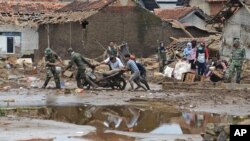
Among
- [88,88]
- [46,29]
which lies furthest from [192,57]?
[46,29]

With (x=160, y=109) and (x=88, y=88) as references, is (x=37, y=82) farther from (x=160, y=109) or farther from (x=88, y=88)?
(x=160, y=109)

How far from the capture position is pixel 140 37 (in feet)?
142

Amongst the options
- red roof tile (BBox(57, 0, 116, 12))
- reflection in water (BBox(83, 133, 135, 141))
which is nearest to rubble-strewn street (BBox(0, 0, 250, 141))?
reflection in water (BBox(83, 133, 135, 141))

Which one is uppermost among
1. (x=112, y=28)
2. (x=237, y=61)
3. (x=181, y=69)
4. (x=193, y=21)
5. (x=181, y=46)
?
(x=193, y=21)

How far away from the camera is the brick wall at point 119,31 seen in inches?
1688

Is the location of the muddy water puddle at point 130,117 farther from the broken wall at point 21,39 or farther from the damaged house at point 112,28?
the broken wall at point 21,39

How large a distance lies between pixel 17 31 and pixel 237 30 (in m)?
19.4

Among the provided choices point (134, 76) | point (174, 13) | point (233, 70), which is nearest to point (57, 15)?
point (174, 13)

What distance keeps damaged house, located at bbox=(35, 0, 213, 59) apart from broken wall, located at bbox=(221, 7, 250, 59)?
7.82 meters

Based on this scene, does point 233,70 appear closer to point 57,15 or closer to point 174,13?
point 57,15

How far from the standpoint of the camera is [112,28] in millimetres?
43219

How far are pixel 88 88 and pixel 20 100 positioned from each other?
4.31m

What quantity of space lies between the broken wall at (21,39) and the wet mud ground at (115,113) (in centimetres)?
2459

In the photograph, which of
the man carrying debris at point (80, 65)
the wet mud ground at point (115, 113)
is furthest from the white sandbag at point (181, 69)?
the man carrying debris at point (80, 65)
